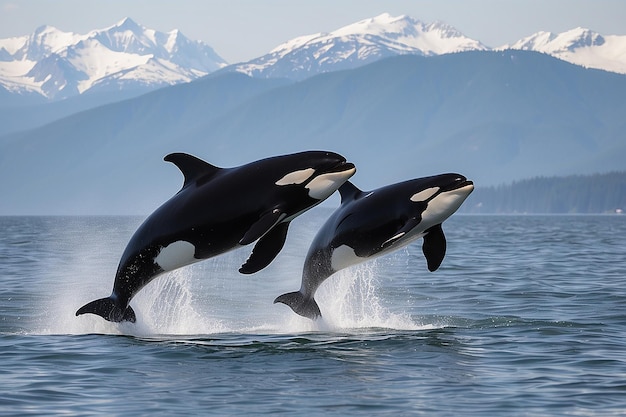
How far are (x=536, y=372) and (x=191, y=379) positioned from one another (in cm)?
399

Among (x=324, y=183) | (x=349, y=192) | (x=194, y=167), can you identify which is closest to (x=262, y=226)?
(x=324, y=183)

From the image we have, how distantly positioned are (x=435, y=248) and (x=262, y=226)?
3.00 metres

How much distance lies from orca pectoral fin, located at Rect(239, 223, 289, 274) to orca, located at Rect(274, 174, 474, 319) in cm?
153

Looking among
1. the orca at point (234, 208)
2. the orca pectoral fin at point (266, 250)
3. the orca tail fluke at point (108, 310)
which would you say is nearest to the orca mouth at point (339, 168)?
the orca at point (234, 208)

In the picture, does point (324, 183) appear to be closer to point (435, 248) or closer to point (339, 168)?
point (339, 168)

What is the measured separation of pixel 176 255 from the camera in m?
14.8

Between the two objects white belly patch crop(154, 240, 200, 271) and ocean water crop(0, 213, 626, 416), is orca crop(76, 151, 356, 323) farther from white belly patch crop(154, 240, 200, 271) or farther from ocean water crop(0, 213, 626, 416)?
ocean water crop(0, 213, 626, 416)

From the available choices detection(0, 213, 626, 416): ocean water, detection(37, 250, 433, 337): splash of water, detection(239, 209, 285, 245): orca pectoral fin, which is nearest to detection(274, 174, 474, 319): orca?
detection(0, 213, 626, 416): ocean water

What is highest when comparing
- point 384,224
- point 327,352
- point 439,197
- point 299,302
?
point 439,197

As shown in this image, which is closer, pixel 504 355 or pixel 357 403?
pixel 357 403

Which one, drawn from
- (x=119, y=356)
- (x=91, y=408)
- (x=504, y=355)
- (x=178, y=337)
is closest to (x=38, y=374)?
(x=119, y=356)

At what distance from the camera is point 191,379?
511 inches

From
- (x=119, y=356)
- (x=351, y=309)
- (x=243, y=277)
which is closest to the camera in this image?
(x=119, y=356)

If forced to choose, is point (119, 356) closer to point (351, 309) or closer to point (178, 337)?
point (178, 337)
